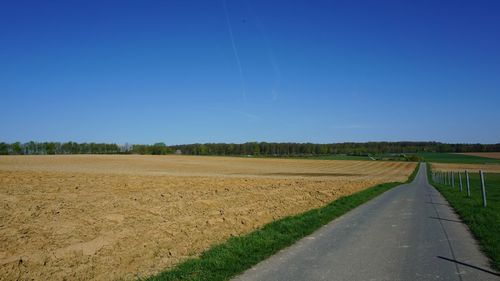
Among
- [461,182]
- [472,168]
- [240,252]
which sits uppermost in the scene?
[461,182]

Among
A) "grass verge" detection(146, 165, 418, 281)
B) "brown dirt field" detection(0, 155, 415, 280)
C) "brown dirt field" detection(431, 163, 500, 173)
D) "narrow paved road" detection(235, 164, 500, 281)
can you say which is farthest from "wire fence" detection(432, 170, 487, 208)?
"brown dirt field" detection(431, 163, 500, 173)

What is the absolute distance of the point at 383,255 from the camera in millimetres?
8758

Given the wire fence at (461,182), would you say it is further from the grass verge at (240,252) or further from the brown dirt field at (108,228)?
the grass verge at (240,252)

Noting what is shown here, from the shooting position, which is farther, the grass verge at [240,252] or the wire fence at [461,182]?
the wire fence at [461,182]

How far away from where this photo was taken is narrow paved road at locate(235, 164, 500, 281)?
7.30 metres

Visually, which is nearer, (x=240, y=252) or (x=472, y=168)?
(x=240, y=252)

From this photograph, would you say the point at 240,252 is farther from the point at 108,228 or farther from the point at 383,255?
the point at 108,228

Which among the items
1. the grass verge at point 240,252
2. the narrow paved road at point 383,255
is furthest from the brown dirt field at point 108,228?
the narrow paved road at point 383,255

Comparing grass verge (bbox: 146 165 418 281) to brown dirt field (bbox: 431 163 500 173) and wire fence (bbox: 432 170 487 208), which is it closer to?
wire fence (bbox: 432 170 487 208)

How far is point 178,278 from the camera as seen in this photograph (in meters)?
7.45

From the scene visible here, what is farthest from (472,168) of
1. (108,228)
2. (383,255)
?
(108,228)

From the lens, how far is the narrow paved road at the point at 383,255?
7.30 m

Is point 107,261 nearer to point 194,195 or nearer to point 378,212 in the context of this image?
point 378,212

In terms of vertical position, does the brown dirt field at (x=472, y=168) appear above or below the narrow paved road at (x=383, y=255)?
above
